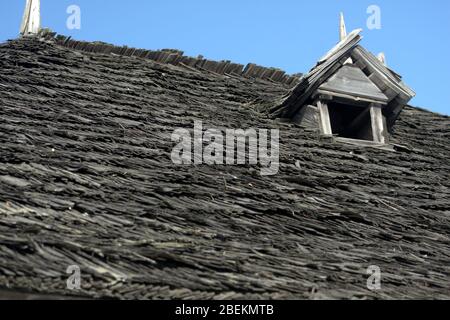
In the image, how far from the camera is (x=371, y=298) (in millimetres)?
4809

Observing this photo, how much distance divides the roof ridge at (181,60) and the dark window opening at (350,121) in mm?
761

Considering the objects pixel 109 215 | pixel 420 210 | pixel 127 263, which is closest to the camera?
pixel 127 263

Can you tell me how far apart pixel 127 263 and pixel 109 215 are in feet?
2.54

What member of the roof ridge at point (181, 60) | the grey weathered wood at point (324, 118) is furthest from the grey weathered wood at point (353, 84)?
the roof ridge at point (181, 60)

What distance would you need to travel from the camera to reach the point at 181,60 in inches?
386

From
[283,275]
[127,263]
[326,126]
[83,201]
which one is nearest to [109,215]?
[83,201]

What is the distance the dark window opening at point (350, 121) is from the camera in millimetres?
9188

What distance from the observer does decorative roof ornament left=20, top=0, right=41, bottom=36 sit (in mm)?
9461

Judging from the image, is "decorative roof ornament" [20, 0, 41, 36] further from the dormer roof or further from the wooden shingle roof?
the dormer roof

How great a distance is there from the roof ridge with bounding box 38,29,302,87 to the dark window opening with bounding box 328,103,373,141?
0.76m

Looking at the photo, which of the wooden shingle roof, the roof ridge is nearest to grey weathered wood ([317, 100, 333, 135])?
the wooden shingle roof

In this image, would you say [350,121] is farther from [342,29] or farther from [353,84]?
[342,29]

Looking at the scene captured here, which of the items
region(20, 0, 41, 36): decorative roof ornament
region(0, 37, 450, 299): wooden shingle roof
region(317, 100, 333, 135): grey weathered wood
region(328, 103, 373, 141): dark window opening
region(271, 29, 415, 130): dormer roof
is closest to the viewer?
region(0, 37, 450, 299): wooden shingle roof

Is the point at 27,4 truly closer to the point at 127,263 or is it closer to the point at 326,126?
the point at 326,126
